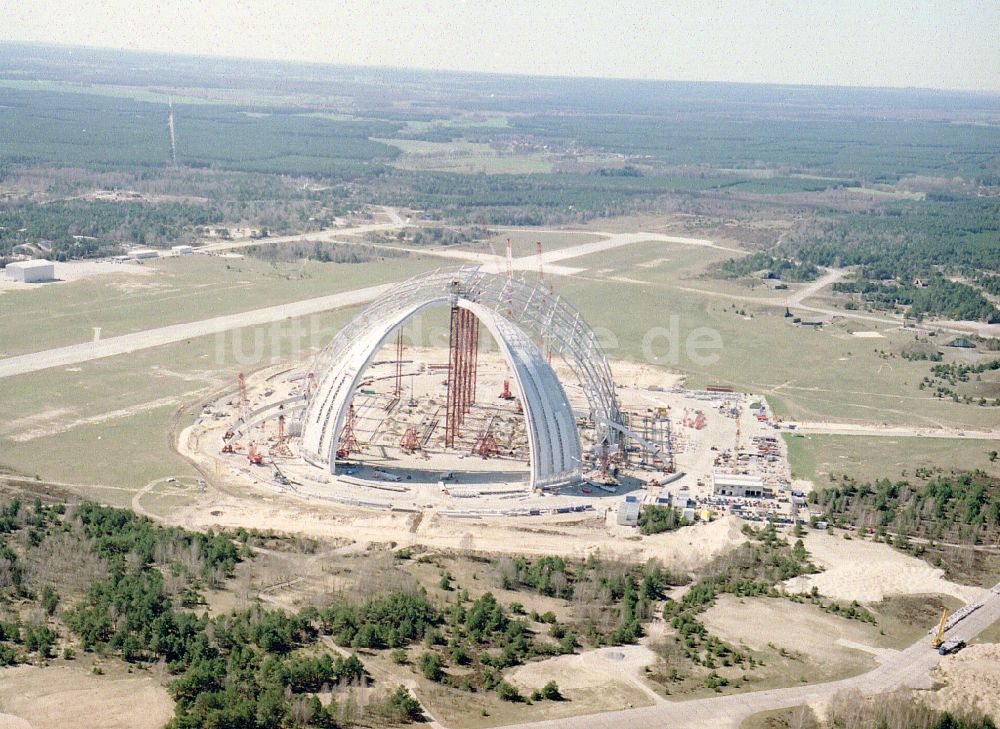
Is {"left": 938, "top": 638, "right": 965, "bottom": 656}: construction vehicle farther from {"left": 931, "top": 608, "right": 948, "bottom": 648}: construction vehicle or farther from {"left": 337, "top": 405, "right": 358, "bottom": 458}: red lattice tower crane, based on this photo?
{"left": 337, "top": 405, "right": 358, "bottom": 458}: red lattice tower crane

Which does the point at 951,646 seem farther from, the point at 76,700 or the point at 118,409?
the point at 118,409

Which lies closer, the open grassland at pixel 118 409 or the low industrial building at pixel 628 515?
the low industrial building at pixel 628 515

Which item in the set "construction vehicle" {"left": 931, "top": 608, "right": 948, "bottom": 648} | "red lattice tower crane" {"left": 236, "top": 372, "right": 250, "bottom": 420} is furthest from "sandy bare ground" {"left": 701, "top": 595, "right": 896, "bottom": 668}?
"red lattice tower crane" {"left": 236, "top": 372, "right": 250, "bottom": 420}

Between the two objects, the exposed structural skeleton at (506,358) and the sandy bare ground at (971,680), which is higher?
the exposed structural skeleton at (506,358)

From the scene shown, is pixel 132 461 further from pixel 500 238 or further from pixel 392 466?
pixel 500 238

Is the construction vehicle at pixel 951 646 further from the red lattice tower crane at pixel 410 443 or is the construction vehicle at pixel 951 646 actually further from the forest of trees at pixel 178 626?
the red lattice tower crane at pixel 410 443

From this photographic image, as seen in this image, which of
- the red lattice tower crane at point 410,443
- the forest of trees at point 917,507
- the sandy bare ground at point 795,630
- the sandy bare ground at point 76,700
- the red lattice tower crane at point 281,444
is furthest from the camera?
the red lattice tower crane at point 410,443

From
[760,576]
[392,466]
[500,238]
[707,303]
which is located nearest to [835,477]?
[760,576]

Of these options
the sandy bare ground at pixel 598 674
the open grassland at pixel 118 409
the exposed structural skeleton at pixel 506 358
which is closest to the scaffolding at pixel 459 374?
the exposed structural skeleton at pixel 506 358
